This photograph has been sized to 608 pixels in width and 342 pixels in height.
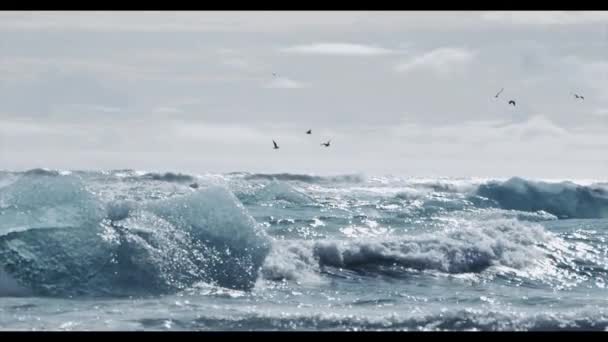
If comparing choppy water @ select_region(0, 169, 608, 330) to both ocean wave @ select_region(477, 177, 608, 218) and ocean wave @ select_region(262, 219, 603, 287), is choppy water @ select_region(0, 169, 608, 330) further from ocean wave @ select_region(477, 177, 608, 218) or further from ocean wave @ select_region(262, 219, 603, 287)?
ocean wave @ select_region(477, 177, 608, 218)

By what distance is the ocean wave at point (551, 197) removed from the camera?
35156 mm

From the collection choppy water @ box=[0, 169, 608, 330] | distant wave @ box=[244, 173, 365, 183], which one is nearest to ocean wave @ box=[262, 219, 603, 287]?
choppy water @ box=[0, 169, 608, 330]

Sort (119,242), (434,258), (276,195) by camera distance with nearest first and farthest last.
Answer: (119,242), (434,258), (276,195)

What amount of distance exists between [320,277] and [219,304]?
3711 millimetres

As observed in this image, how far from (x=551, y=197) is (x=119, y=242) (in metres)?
26.4

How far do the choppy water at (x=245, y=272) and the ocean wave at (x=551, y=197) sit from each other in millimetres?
13789

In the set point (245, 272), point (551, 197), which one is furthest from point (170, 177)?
point (245, 272)

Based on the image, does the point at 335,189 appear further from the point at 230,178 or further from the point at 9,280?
the point at 9,280

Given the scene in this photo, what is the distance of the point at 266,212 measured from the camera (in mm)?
26594

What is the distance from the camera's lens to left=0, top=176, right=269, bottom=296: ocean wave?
13.4m

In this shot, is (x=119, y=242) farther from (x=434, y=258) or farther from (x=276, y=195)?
(x=276, y=195)

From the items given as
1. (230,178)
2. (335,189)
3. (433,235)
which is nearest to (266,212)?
(433,235)

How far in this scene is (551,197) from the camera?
3631cm

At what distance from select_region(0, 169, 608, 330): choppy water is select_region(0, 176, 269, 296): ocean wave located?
0.02 metres
